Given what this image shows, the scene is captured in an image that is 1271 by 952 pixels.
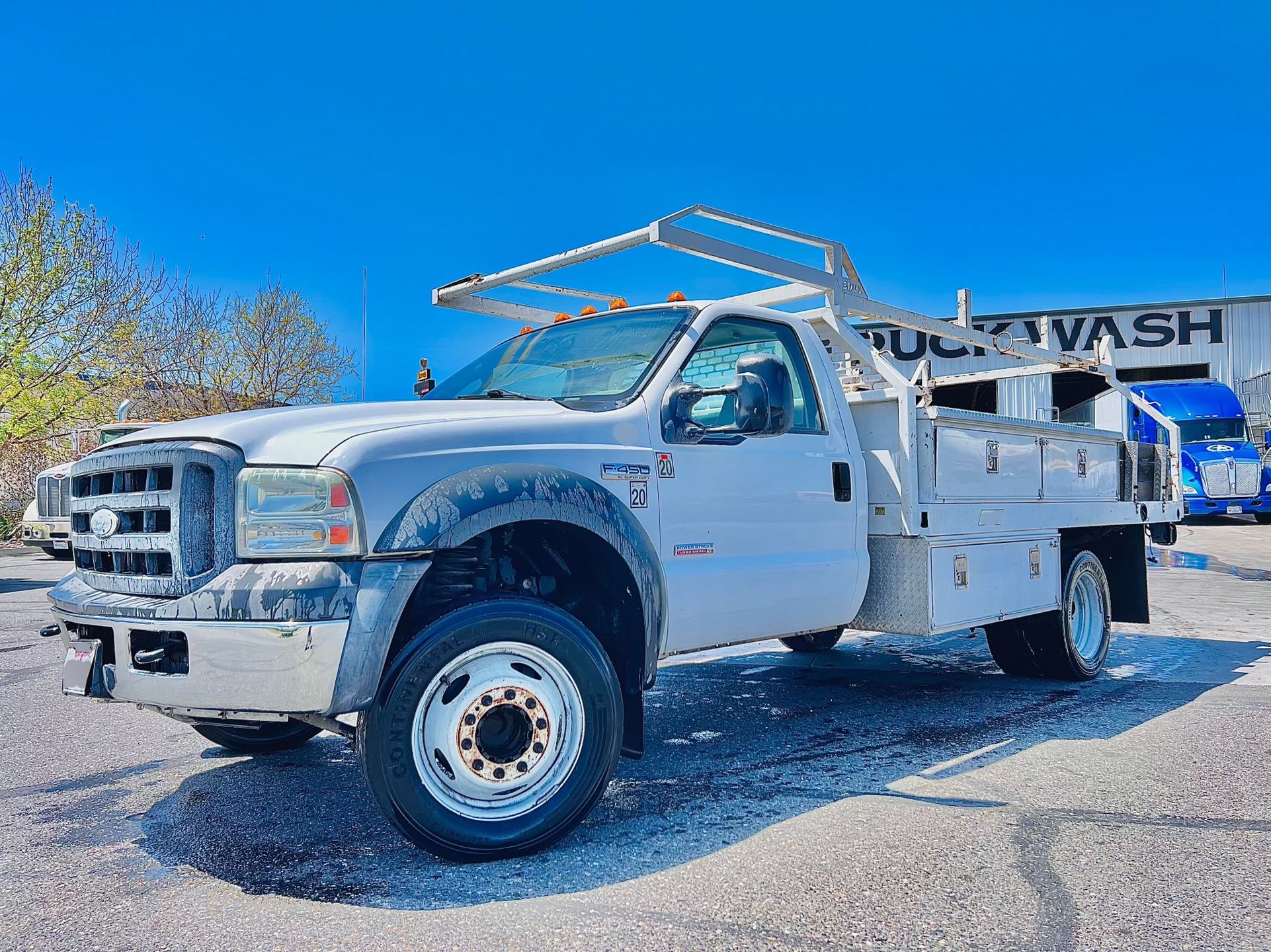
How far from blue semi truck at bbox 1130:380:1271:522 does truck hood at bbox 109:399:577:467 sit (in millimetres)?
19391

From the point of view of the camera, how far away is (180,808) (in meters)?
4.09

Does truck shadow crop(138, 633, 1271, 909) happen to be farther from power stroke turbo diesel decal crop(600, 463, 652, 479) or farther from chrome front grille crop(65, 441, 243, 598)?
power stroke turbo diesel decal crop(600, 463, 652, 479)

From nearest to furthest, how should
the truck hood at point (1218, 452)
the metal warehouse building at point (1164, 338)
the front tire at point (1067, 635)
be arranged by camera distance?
the front tire at point (1067, 635), the truck hood at point (1218, 452), the metal warehouse building at point (1164, 338)

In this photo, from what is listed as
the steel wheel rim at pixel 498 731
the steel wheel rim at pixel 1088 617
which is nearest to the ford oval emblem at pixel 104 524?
the steel wheel rim at pixel 498 731

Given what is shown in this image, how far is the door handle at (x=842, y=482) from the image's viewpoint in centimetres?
491

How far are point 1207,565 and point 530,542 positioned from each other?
1379 cm

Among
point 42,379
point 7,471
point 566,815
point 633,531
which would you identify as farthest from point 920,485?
point 7,471

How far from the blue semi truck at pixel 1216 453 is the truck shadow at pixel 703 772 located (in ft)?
50.3

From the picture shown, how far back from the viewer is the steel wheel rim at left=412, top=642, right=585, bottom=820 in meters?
3.36

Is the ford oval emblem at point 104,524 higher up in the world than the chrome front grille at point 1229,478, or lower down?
lower down

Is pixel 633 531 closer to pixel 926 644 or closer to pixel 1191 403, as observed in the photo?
pixel 926 644

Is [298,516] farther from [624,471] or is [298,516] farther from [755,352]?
[755,352]

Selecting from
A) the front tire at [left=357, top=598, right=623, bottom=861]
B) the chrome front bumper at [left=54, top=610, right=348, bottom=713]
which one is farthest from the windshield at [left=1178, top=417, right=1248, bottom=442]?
the chrome front bumper at [left=54, top=610, right=348, bottom=713]

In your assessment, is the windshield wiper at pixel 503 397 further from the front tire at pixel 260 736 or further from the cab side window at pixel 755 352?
the front tire at pixel 260 736
